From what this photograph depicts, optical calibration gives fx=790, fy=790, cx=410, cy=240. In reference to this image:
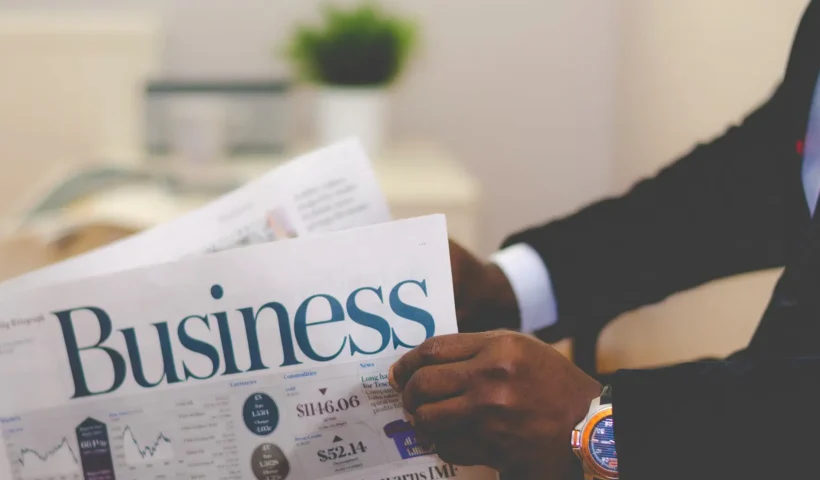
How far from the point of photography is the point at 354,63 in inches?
62.8

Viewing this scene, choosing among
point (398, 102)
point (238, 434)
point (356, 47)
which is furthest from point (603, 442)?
point (398, 102)

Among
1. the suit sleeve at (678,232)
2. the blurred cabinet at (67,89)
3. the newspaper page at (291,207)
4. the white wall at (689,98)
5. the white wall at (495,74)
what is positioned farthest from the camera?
the white wall at (495,74)

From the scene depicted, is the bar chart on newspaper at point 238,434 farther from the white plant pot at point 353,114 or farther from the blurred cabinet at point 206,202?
the white plant pot at point 353,114

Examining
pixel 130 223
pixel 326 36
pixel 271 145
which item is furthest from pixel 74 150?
pixel 130 223

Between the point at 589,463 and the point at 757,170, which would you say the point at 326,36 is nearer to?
the point at 757,170

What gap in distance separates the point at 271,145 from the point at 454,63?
49 cm

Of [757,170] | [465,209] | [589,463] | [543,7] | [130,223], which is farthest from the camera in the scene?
[543,7]

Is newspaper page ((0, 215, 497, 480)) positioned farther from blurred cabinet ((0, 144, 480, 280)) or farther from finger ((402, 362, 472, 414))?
blurred cabinet ((0, 144, 480, 280))

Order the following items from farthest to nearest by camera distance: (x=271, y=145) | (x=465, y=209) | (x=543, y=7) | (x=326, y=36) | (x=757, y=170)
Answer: (x=543, y=7) < (x=271, y=145) < (x=326, y=36) < (x=465, y=209) < (x=757, y=170)

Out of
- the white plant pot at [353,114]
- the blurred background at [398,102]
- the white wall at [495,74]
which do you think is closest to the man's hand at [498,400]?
the blurred background at [398,102]

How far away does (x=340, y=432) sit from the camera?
0.46m

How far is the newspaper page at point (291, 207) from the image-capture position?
0.57 meters

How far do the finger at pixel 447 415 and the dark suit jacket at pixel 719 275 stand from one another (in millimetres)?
79

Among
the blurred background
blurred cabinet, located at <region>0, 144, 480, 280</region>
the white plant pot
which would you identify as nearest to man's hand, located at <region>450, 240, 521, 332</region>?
blurred cabinet, located at <region>0, 144, 480, 280</region>
